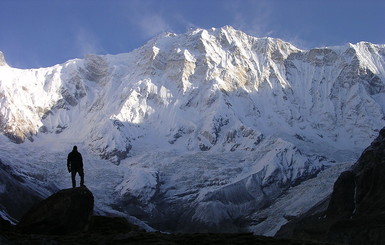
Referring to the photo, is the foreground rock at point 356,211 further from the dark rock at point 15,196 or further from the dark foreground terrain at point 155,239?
the dark foreground terrain at point 155,239

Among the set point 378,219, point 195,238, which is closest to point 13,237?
point 195,238

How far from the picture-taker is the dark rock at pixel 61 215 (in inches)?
1734

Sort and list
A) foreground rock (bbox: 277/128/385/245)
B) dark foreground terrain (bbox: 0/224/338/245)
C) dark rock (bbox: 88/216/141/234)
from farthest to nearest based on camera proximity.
Result: foreground rock (bbox: 277/128/385/245) < dark rock (bbox: 88/216/141/234) < dark foreground terrain (bbox: 0/224/338/245)

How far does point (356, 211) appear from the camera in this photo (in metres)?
169

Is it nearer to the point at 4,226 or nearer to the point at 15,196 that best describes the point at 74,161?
the point at 4,226

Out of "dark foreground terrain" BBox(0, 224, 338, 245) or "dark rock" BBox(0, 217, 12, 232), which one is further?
"dark rock" BBox(0, 217, 12, 232)

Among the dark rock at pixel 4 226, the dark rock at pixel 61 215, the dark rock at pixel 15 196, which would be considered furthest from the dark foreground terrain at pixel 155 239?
the dark rock at pixel 15 196

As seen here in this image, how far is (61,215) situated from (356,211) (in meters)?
133

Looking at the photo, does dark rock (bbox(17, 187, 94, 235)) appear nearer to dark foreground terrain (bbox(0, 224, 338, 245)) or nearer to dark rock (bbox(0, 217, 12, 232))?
dark rock (bbox(0, 217, 12, 232))

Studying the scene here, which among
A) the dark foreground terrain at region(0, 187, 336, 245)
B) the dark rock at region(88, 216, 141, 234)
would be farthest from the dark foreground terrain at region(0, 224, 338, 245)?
the dark rock at region(88, 216, 141, 234)

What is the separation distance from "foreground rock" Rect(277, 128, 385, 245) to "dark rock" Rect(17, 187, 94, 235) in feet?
319

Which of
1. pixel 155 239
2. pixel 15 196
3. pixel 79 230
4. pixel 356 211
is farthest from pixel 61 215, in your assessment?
pixel 15 196

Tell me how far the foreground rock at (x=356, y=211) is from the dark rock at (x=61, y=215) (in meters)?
97.2

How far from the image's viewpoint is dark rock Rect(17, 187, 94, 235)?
44.0 metres
